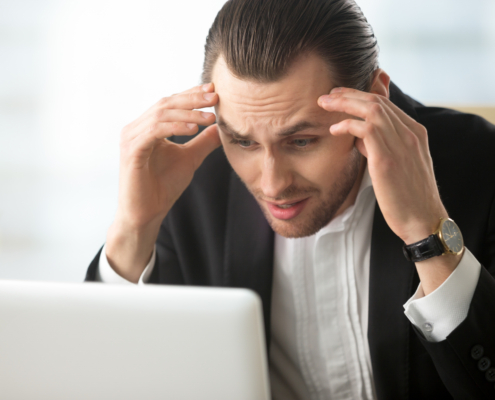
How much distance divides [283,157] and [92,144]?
→ 223 cm

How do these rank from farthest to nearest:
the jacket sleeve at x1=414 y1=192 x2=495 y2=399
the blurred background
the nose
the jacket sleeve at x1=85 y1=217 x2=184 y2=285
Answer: the blurred background, the jacket sleeve at x1=85 y1=217 x2=184 y2=285, the nose, the jacket sleeve at x1=414 y1=192 x2=495 y2=399

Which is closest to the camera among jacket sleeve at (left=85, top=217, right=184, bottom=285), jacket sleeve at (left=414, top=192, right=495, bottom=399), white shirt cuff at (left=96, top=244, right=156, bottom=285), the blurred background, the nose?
jacket sleeve at (left=414, top=192, right=495, bottom=399)

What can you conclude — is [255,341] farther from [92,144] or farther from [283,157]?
[92,144]

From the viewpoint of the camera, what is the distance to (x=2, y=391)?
0.63 m

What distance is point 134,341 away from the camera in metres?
0.57

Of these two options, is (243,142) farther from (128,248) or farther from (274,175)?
(128,248)

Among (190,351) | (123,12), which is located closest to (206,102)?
(190,351)

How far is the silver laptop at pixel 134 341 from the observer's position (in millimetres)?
550

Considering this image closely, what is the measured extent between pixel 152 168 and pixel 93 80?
1.89 m

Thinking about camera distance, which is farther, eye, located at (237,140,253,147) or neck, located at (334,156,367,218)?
neck, located at (334,156,367,218)

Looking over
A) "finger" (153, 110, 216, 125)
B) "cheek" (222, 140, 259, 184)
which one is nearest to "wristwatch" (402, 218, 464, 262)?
"cheek" (222, 140, 259, 184)

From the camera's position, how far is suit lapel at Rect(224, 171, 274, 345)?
136cm

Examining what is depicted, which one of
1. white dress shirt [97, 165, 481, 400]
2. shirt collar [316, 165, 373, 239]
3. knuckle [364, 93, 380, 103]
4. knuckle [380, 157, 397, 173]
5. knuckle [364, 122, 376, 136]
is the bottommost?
white dress shirt [97, 165, 481, 400]

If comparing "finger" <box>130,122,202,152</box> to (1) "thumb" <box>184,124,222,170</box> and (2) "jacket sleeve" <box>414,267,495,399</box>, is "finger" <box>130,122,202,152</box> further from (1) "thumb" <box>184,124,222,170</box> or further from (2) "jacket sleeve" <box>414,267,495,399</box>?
(2) "jacket sleeve" <box>414,267,495,399</box>
